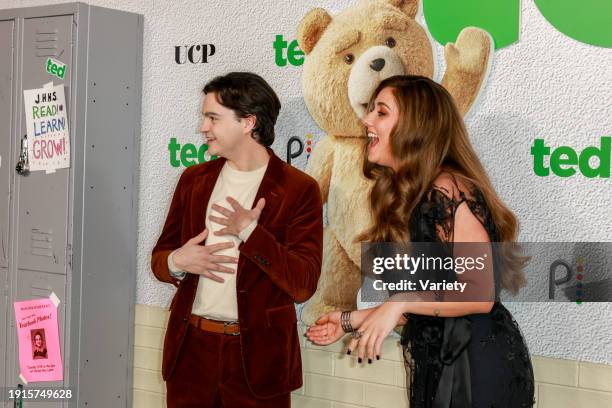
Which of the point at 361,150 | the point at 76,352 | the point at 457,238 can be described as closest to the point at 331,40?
the point at 361,150

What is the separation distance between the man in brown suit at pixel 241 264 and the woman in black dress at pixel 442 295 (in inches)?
10.0

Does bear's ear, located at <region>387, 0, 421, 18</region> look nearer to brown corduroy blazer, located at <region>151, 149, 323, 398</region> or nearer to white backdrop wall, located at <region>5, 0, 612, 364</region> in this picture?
white backdrop wall, located at <region>5, 0, 612, 364</region>

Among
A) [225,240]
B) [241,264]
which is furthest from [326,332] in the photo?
[225,240]

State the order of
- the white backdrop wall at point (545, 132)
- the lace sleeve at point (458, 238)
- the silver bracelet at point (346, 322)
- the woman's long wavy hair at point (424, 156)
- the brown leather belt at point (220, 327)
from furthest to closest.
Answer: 1. the brown leather belt at point (220, 327)
2. the white backdrop wall at point (545, 132)
3. the silver bracelet at point (346, 322)
4. the woman's long wavy hair at point (424, 156)
5. the lace sleeve at point (458, 238)

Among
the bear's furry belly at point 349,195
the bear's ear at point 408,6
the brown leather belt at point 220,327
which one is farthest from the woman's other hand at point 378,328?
the bear's ear at point 408,6

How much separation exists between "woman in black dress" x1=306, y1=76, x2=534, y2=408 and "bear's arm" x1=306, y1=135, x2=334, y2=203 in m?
0.54

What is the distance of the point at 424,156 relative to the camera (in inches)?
90.3

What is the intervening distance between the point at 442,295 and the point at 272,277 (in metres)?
0.58

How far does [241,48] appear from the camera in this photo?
10.6 ft

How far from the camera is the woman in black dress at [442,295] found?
86.7 inches

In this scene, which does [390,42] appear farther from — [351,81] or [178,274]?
[178,274]

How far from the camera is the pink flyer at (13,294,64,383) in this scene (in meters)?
3.24

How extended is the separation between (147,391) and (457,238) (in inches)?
73.2

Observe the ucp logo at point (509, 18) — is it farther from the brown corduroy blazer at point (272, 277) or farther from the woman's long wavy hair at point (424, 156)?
the brown corduroy blazer at point (272, 277)
